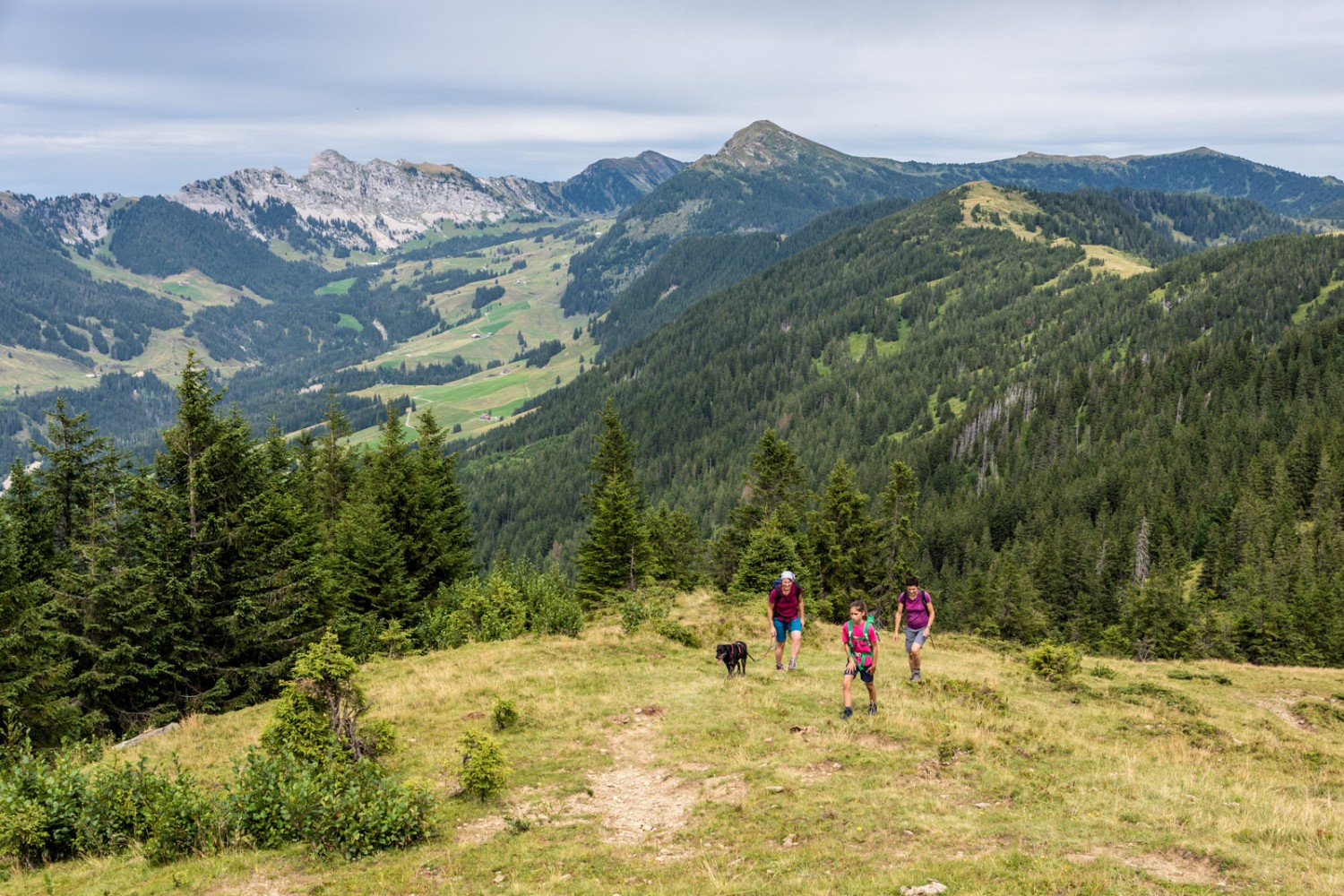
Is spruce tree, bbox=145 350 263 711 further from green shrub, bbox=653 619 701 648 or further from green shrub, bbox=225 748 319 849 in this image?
green shrub, bbox=225 748 319 849

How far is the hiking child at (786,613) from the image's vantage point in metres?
22.6

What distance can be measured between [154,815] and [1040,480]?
17376 cm

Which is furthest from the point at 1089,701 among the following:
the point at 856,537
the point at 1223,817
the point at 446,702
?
the point at 856,537

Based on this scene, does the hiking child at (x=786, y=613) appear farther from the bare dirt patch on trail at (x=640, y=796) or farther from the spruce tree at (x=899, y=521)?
the spruce tree at (x=899, y=521)

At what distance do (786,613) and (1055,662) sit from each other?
1136cm

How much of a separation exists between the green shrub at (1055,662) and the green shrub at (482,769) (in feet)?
66.9

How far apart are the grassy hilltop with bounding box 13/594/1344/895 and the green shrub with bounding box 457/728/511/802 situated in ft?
1.20

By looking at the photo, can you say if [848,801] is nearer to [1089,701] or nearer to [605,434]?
[1089,701]

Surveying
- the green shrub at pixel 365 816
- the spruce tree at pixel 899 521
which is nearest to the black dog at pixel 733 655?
the green shrub at pixel 365 816

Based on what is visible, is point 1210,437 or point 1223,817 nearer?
point 1223,817

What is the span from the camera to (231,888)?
1150 centimetres

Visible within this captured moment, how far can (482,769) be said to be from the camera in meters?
14.9

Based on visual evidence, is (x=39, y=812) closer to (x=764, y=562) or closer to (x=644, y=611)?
(x=644, y=611)

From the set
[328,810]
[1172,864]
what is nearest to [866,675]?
[1172,864]
